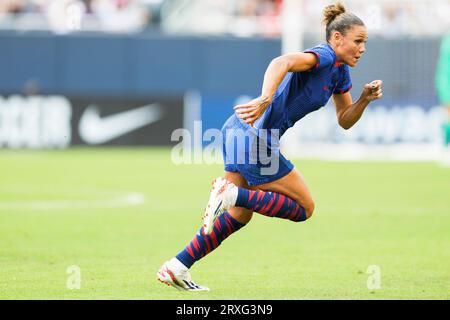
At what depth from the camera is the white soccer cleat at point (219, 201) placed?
7117mm

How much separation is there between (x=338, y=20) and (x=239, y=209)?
166cm

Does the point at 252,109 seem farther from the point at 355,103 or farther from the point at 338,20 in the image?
the point at 355,103

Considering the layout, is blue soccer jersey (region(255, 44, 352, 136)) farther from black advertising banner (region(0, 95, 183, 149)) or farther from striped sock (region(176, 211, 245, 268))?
black advertising banner (region(0, 95, 183, 149))

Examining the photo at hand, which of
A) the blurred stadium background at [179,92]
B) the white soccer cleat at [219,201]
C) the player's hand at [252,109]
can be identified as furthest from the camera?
the blurred stadium background at [179,92]

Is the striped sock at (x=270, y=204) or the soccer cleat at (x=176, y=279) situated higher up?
the striped sock at (x=270, y=204)

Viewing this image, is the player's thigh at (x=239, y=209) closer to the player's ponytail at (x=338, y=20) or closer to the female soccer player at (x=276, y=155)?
the female soccer player at (x=276, y=155)

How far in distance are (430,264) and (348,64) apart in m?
2.31

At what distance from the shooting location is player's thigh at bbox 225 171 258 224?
24.6 feet

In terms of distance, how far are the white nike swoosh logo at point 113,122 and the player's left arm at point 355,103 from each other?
17295 millimetres

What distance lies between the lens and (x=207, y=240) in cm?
743

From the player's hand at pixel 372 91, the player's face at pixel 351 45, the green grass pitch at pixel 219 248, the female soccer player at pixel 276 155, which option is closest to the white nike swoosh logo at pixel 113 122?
the green grass pitch at pixel 219 248

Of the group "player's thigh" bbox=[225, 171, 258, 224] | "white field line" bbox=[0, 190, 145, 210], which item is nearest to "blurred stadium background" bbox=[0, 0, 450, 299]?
"white field line" bbox=[0, 190, 145, 210]

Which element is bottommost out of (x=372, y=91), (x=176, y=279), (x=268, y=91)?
(x=176, y=279)

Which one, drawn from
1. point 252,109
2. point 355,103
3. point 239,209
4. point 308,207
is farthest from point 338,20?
point 239,209
